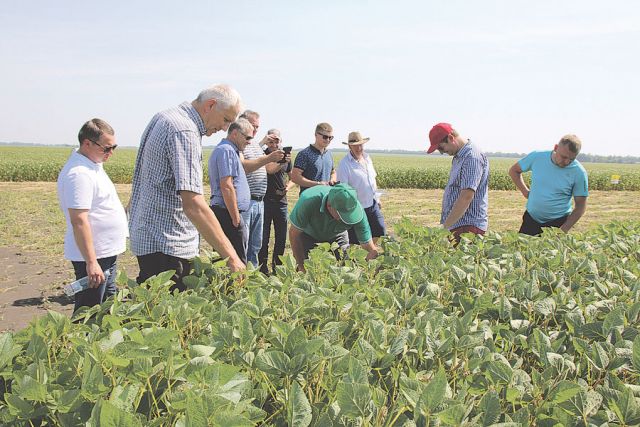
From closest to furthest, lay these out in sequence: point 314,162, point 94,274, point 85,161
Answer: point 94,274
point 85,161
point 314,162

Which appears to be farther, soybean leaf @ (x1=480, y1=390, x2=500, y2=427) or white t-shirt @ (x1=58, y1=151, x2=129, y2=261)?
white t-shirt @ (x1=58, y1=151, x2=129, y2=261)

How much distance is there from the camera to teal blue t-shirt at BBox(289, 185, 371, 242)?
4.16 metres

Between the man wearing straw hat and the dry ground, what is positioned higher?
the man wearing straw hat

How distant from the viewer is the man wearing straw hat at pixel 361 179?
6258 mm

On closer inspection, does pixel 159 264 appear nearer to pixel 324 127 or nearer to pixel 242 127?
pixel 242 127

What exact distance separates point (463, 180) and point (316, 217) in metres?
1.35

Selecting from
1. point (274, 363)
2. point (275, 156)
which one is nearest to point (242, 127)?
point (275, 156)

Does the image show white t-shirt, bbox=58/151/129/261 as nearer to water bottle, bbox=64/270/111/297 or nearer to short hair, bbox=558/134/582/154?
water bottle, bbox=64/270/111/297

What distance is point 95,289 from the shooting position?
365cm

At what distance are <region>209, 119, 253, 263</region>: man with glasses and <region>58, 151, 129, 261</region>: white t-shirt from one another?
1.10m

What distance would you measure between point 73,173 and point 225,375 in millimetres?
2818

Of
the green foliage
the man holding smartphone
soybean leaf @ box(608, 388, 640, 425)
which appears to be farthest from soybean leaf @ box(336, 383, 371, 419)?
the man holding smartphone

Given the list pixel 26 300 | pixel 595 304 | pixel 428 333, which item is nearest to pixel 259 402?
pixel 428 333

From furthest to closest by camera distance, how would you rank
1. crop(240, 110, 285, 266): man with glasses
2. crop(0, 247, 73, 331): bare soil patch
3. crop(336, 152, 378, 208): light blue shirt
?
crop(336, 152, 378, 208): light blue shirt
crop(0, 247, 73, 331): bare soil patch
crop(240, 110, 285, 266): man with glasses
